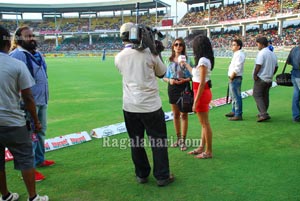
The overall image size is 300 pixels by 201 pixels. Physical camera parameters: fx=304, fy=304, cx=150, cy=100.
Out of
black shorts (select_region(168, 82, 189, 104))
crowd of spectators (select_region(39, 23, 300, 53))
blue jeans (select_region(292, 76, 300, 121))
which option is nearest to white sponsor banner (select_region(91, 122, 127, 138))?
black shorts (select_region(168, 82, 189, 104))

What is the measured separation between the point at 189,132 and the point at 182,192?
2.51 m

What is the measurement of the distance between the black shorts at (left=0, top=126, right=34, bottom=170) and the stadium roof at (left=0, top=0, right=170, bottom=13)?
6662 cm

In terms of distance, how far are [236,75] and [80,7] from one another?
229 ft

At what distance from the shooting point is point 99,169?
13.9 feet

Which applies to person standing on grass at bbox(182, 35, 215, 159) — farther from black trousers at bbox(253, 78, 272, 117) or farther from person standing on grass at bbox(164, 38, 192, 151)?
black trousers at bbox(253, 78, 272, 117)

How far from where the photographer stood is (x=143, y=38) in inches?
131

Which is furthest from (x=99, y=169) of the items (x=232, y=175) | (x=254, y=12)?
(x=254, y=12)

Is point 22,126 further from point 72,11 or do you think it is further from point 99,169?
point 72,11

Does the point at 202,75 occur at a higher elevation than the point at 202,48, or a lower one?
lower

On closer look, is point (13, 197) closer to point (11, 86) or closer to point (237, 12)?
point (11, 86)

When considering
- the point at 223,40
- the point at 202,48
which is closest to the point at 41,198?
the point at 202,48

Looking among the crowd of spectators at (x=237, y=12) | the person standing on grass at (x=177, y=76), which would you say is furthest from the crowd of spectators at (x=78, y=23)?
the person standing on grass at (x=177, y=76)

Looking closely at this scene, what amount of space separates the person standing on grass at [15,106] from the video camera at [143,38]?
3.73 ft

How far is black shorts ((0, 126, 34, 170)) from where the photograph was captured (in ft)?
9.65
